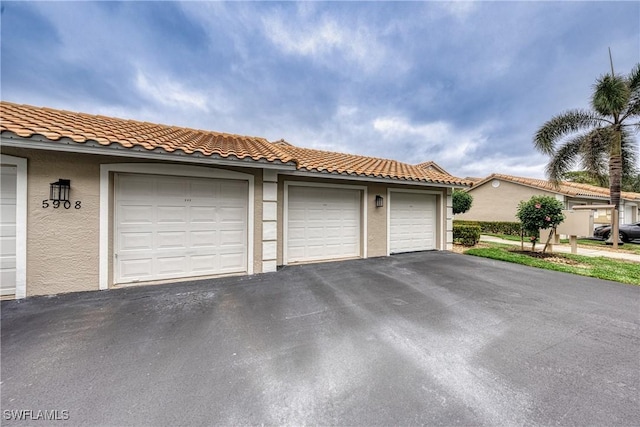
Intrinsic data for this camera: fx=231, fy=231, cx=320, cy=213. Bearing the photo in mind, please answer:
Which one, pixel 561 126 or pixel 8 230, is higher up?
pixel 561 126

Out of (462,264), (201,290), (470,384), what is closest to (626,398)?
(470,384)

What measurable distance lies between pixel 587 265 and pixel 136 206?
12.6m

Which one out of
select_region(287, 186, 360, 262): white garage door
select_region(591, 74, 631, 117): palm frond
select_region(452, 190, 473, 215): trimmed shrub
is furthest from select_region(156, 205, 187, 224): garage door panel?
select_region(591, 74, 631, 117): palm frond

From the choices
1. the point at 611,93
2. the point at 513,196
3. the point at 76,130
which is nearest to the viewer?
the point at 76,130

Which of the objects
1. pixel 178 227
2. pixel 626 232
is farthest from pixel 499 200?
pixel 178 227

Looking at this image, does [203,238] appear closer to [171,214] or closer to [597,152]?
[171,214]

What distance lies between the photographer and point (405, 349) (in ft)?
9.45

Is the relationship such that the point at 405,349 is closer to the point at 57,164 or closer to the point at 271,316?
the point at 271,316

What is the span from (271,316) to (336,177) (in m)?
4.55

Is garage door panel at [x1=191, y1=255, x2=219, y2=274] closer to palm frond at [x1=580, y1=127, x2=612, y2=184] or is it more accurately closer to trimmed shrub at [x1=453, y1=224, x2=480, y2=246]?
trimmed shrub at [x1=453, y1=224, x2=480, y2=246]

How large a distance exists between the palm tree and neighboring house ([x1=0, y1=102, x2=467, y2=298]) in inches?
470

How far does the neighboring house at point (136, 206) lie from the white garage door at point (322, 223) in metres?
0.04

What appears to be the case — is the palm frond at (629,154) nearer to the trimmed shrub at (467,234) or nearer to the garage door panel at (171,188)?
the trimmed shrub at (467,234)

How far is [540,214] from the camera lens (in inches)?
340
